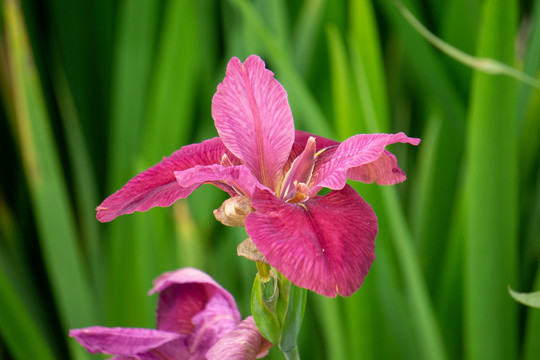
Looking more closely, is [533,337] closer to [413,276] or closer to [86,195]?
[413,276]

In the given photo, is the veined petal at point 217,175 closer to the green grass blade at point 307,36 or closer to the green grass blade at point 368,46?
the green grass blade at point 368,46

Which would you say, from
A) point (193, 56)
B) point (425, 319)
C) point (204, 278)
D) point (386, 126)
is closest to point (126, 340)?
point (204, 278)

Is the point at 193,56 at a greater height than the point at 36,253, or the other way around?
the point at 193,56

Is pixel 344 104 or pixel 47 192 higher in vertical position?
pixel 344 104

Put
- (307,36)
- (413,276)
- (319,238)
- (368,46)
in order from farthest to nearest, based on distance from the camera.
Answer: (307,36) → (368,46) → (413,276) → (319,238)

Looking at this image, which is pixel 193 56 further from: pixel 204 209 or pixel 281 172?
pixel 281 172

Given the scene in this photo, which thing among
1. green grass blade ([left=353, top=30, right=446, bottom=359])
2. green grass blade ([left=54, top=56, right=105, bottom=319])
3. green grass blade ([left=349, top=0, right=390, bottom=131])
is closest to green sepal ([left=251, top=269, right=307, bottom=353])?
green grass blade ([left=353, top=30, right=446, bottom=359])

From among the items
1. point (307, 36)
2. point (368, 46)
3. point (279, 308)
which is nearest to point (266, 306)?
point (279, 308)

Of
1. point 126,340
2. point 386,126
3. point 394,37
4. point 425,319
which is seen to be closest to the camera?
point 126,340
